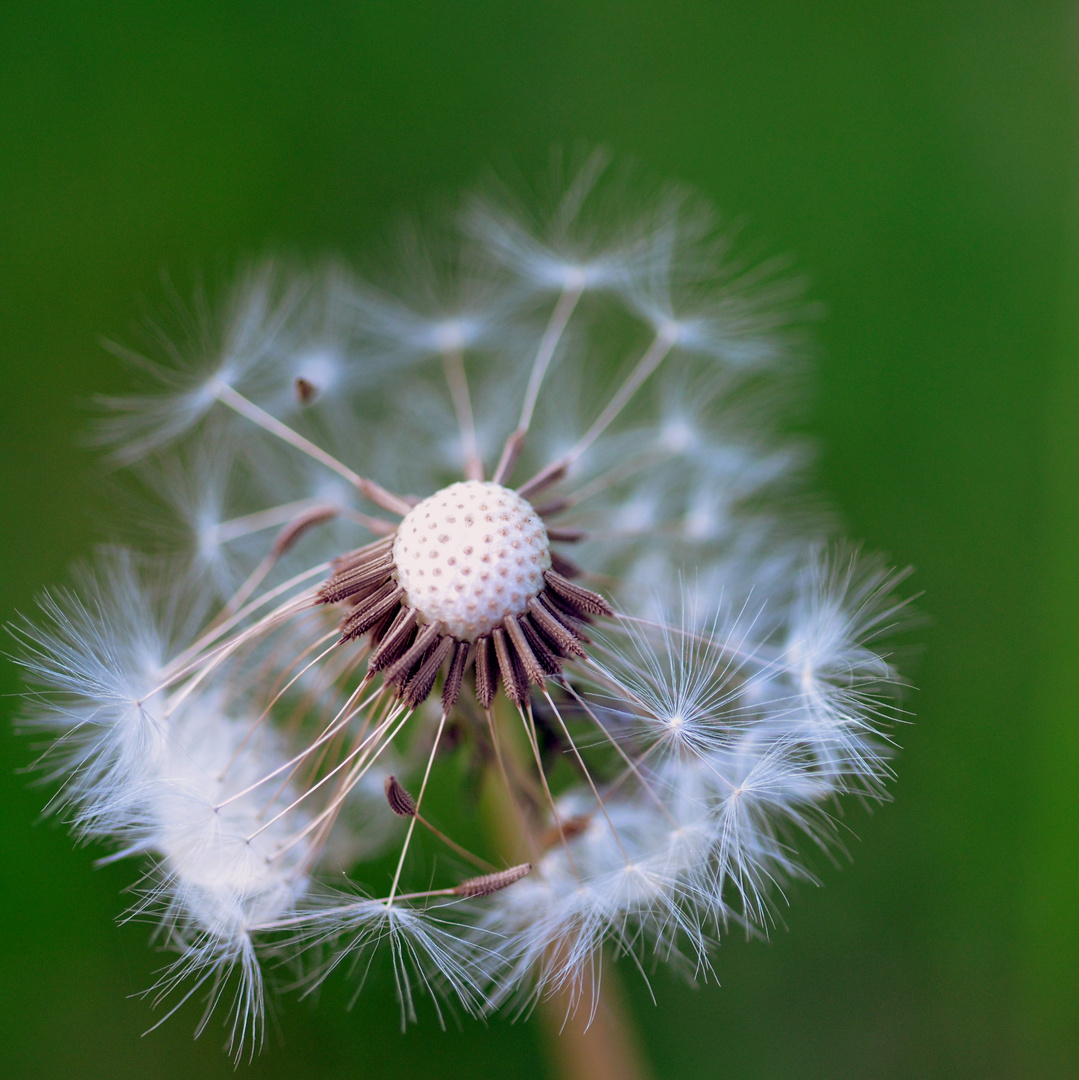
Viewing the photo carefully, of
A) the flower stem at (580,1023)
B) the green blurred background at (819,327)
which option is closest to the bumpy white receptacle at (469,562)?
the flower stem at (580,1023)

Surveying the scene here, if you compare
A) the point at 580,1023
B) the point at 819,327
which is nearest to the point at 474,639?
the point at 580,1023

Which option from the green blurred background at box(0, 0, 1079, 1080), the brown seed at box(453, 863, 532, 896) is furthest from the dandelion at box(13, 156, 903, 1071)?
the green blurred background at box(0, 0, 1079, 1080)

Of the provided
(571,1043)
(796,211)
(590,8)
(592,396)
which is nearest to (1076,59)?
(796,211)

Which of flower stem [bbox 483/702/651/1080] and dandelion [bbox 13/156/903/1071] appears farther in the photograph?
flower stem [bbox 483/702/651/1080]

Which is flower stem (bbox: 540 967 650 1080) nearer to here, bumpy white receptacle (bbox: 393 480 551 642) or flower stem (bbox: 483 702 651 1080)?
flower stem (bbox: 483 702 651 1080)

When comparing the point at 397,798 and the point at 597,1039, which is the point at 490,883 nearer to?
the point at 397,798

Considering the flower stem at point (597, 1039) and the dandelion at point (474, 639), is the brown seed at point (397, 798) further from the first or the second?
the flower stem at point (597, 1039)
